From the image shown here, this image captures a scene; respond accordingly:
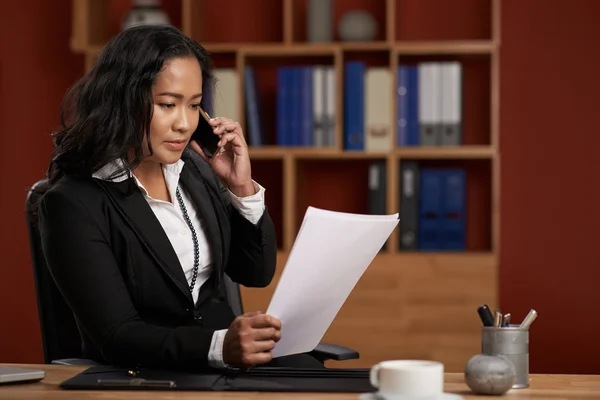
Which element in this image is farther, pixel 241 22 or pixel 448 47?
pixel 241 22

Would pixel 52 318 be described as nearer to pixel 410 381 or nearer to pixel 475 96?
pixel 410 381

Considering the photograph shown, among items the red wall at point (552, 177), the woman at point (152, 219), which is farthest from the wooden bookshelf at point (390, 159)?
the woman at point (152, 219)

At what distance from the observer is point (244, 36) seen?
3.93 m

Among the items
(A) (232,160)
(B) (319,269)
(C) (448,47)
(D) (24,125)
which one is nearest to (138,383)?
(B) (319,269)

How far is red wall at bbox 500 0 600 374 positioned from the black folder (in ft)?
7.97

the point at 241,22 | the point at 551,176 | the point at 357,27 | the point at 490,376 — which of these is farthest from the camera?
the point at 241,22

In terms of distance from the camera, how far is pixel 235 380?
1429 mm

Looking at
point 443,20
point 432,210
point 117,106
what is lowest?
point 432,210

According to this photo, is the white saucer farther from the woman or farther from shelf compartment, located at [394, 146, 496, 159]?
shelf compartment, located at [394, 146, 496, 159]

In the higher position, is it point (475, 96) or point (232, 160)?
point (475, 96)

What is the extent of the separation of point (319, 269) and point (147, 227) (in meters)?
0.45

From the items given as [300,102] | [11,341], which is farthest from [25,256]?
[300,102]

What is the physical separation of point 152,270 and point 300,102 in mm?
1875

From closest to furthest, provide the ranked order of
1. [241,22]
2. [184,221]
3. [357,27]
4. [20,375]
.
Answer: [20,375], [184,221], [357,27], [241,22]
